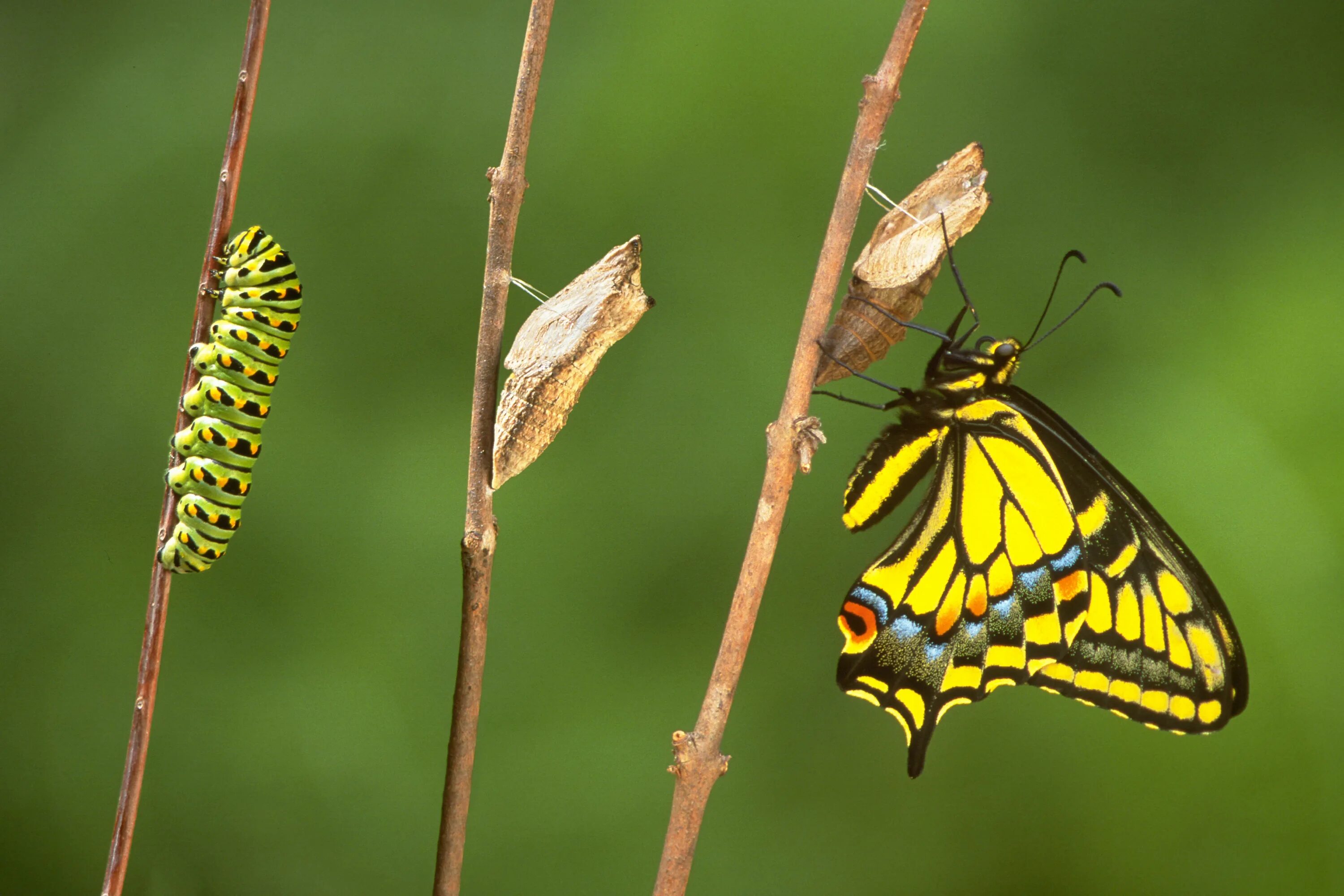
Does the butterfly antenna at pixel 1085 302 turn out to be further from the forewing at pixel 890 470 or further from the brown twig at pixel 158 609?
the brown twig at pixel 158 609

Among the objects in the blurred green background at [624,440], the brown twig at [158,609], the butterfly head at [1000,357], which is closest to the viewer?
the brown twig at [158,609]

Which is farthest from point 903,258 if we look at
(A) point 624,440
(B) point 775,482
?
(A) point 624,440

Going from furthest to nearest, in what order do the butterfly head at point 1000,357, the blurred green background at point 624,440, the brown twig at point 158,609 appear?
the blurred green background at point 624,440 → the butterfly head at point 1000,357 → the brown twig at point 158,609

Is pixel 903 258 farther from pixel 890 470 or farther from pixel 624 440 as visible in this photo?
pixel 624 440

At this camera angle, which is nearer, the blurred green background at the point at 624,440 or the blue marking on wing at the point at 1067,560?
the blue marking on wing at the point at 1067,560

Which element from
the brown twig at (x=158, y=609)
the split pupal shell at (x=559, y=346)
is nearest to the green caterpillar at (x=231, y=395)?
the brown twig at (x=158, y=609)

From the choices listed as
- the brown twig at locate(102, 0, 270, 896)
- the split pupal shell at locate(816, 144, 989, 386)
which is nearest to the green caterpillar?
the brown twig at locate(102, 0, 270, 896)
